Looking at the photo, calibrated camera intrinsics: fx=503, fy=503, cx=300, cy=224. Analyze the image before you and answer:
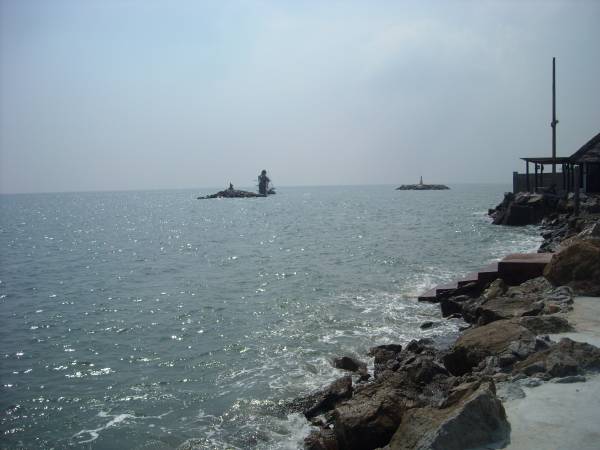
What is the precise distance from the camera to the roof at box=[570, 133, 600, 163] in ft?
95.7

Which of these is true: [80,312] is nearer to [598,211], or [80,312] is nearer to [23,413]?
[23,413]

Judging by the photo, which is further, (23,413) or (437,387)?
(23,413)

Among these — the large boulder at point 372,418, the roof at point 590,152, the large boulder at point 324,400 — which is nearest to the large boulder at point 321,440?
the large boulder at point 372,418

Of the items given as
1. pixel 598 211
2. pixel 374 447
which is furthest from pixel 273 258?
pixel 374 447

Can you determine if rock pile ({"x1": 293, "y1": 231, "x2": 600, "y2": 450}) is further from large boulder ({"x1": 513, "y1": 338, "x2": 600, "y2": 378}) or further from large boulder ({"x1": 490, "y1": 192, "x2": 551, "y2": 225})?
large boulder ({"x1": 490, "y1": 192, "x2": 551, "y2": 225})

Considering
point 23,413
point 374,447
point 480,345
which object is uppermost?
point 480,345

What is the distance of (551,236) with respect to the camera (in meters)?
25.0

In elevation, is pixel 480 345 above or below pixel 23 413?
above

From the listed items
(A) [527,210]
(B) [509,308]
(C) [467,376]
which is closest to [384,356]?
(B) [509,308]

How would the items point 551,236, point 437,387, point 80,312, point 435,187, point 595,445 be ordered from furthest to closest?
point 435,187 → point 551,236 → point 80,312 → point 437,387 → point 595,445

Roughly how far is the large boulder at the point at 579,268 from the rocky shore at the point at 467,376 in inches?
0.8

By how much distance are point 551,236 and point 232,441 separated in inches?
870

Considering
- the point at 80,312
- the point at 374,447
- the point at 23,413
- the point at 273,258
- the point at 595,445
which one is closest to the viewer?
the point at 595,445

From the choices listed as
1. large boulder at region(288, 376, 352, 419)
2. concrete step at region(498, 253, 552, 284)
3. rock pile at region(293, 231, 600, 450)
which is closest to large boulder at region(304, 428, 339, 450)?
rock pile at region(293, 231, 600, 450)
